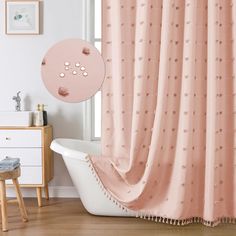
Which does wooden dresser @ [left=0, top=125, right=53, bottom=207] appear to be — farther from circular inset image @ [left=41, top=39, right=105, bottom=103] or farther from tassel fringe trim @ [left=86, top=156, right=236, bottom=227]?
tassel fringe trim @ [left=86, top=156, right=236, bottom=227]

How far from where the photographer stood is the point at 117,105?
319 centimetres

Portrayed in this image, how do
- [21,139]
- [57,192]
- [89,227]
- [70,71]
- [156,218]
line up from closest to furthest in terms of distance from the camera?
[89,227]
[156,218]
[21,139]
[70,71]
[57,192]

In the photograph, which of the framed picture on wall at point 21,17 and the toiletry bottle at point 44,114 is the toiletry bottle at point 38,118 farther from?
the framed picture on wall at point 21,17

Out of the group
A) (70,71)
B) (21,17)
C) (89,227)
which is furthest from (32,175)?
(21,17)

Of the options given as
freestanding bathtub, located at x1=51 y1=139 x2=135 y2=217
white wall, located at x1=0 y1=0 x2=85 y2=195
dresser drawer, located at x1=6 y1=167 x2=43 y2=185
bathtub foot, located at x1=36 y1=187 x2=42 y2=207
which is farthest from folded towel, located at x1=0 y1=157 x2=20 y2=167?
white wall, located at x1=0 y1=0 x2=85 y2=195

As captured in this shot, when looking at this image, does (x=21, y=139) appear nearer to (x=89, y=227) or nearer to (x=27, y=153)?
(x=27, y=153)

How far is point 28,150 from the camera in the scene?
351 cm

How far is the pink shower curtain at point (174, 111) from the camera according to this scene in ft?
9.58

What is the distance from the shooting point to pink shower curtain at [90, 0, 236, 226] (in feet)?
9.58

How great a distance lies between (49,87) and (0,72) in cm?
50

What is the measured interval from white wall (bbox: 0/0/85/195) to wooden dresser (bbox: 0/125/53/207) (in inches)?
16.5

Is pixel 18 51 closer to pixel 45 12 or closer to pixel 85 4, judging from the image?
pixel 45 12

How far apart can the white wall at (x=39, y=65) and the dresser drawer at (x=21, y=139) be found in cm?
45

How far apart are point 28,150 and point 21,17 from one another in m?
1.29
